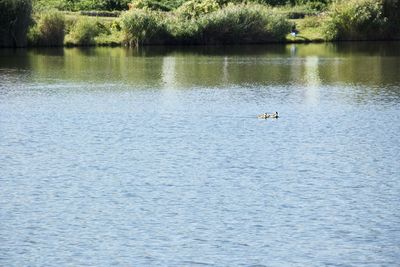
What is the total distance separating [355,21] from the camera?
9200 cm

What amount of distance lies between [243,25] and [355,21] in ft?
37.0

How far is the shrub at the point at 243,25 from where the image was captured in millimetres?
87562

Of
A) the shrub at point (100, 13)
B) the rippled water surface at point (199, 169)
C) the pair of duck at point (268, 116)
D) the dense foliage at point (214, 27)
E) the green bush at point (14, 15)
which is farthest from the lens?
the shrub at point (100, 13)

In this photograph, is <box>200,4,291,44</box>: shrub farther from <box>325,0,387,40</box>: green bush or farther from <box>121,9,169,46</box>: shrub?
<box>325,0,387,40</box>: green bush

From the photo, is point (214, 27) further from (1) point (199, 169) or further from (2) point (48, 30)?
(1) point (199, 169)

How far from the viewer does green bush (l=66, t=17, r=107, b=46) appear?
82.6 meters

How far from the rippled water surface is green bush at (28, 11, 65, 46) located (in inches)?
770

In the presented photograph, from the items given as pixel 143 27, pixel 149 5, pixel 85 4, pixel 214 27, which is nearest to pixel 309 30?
pixel 214 27

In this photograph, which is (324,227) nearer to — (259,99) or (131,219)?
(131,219)

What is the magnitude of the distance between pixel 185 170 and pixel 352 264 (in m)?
11.1

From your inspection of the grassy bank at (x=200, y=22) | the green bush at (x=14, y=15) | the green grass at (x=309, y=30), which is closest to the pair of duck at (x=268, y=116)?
the green bush at (x=14, y=15)

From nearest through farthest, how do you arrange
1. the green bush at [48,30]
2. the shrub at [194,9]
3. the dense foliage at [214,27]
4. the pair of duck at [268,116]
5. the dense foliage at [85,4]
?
1. the pair of duck at [268,116]
2. the green bush at [48,30]
3. the dense foliage at [214,27]
4. the shrub at [194,9]
5. the dense foliage at [85,4]

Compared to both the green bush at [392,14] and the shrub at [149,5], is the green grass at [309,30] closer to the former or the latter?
the green bush at [392,14]

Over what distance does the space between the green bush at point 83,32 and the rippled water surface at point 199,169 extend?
20.7m
